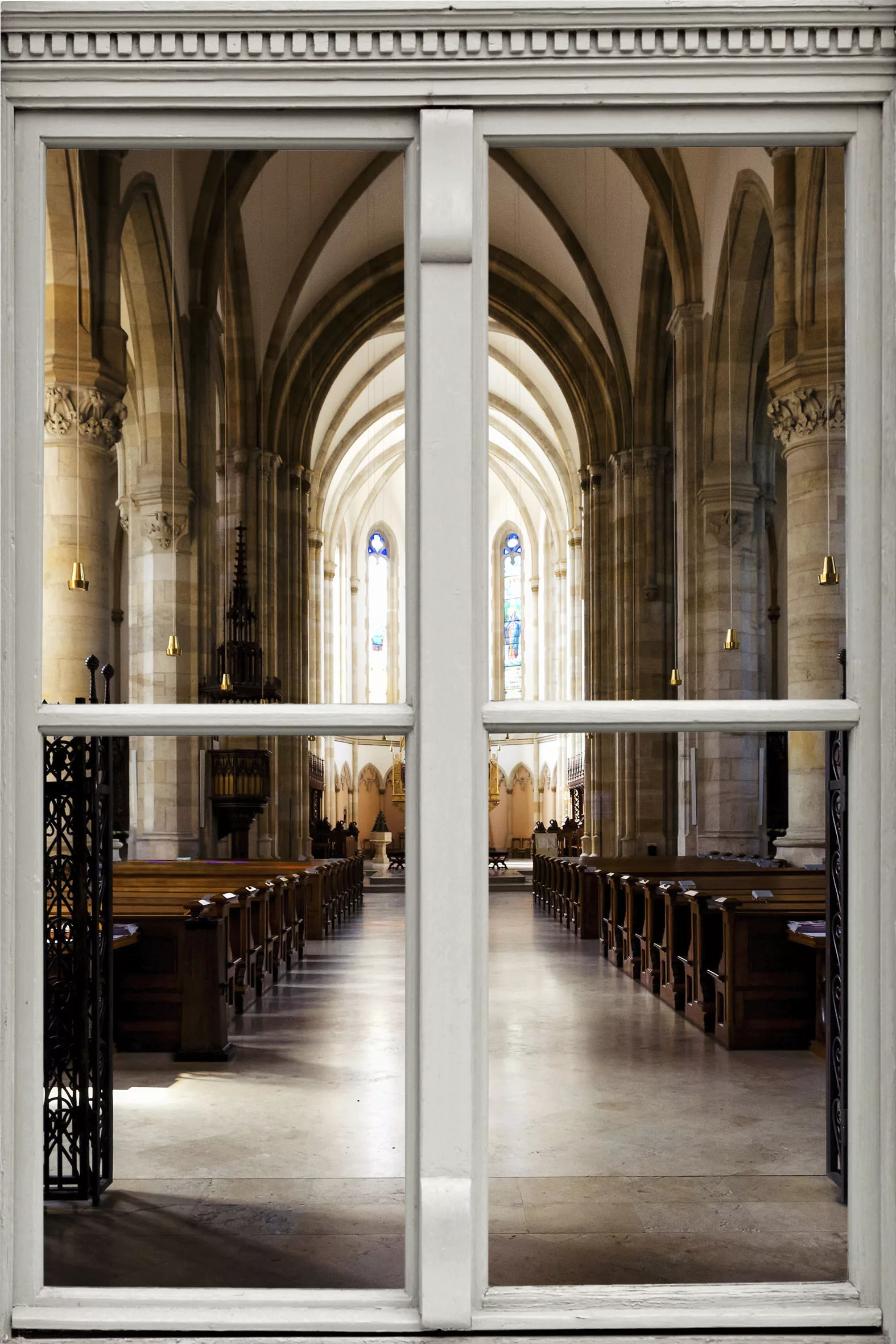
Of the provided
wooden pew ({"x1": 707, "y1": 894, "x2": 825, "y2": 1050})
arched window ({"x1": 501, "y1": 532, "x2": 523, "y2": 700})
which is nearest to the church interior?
wooden pew ({"x1": 707, "y1": 894, "x2": 825, "y2": 1050})

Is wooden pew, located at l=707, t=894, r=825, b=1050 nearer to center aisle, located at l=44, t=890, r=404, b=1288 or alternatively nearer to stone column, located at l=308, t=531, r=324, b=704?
center aisle, located at l=44, t=890, r=404, b=1288

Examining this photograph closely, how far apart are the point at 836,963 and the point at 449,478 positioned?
10.6 feet

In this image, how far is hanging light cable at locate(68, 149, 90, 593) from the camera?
1055 cm

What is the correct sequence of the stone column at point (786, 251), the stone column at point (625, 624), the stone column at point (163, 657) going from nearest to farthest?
1. the stone column at point (786, 251)
2. the stone column at point (163, 657)
3. the stone column at point (625, 624)

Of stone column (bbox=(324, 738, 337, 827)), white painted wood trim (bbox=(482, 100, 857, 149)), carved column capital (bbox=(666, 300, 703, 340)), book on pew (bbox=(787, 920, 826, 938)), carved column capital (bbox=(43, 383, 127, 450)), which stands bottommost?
stone column (bbox=(324, 738, 337, 827))

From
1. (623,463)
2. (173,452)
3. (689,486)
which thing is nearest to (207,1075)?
(173,452)

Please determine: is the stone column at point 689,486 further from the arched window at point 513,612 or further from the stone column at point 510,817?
Answer: the arched window at point 513,612

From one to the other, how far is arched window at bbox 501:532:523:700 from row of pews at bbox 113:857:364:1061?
29151mm

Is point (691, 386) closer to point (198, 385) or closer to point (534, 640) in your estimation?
point (198, 385)

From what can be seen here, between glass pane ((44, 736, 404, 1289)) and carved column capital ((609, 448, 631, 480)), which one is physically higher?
carved column capital ((609, 448, 631, 480))

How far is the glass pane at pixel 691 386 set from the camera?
1098 centimetres

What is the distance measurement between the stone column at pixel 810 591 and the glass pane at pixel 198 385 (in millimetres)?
3398

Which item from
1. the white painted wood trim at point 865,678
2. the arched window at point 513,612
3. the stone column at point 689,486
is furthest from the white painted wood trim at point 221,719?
the arched window at point 513,612

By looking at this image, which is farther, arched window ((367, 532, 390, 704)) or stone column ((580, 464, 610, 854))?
arched window ((367, 532, 390, 704))
